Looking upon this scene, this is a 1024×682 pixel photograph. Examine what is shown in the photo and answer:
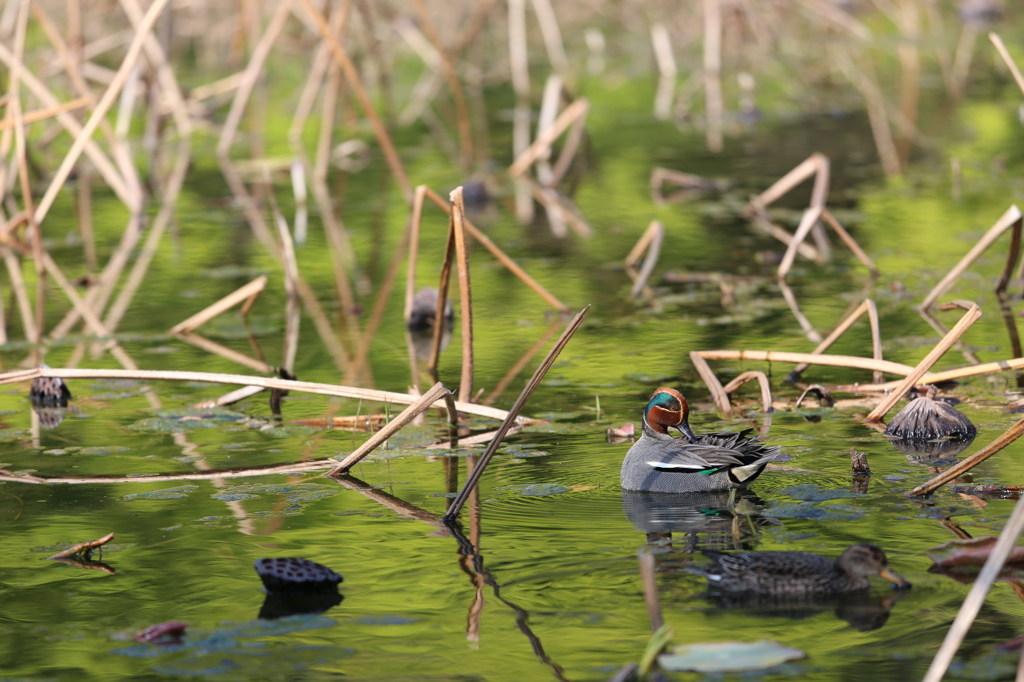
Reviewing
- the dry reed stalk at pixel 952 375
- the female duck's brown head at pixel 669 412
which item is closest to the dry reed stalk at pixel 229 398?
the female duck's brown head at pixel 669 412

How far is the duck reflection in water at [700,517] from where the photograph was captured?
437cm

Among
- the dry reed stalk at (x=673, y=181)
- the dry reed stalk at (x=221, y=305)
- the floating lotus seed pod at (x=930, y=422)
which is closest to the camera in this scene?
the floating lotus seed pod at (x=930, y=422)

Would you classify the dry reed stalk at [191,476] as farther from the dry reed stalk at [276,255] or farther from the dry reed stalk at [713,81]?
the dry reed stalk at [713,81]

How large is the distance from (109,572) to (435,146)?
9814mm

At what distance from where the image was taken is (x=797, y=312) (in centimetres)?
768

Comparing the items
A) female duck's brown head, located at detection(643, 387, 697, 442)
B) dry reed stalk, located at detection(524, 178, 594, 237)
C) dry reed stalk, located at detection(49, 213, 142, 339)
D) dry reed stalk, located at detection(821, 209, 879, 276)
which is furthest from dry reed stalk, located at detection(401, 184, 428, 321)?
dry reed stalk, located at detection(524, 178, 594, 237)

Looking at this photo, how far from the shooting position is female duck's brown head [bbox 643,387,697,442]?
4938mm

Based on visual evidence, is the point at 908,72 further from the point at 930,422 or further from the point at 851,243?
the point at 930,422

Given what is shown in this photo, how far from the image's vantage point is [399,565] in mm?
4293

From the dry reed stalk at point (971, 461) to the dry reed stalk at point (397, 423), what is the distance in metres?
1.60

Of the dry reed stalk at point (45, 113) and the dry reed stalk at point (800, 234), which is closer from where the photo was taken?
the dry reed stalk at point (800, 234)

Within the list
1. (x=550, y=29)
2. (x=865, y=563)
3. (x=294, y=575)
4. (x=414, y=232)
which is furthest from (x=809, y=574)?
(x=550, y=29)

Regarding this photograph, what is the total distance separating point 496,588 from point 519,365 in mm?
2819

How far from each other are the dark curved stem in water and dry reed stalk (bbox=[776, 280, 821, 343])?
3.04m
